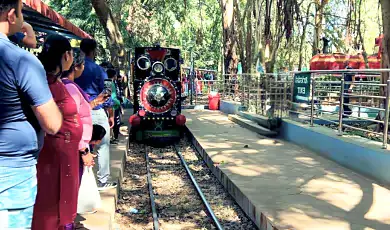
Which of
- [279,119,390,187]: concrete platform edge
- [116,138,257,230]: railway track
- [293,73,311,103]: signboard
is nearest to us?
[116,138,257,230]: railway track

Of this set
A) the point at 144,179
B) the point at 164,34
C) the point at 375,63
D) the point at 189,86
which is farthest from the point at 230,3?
the point at 144,179

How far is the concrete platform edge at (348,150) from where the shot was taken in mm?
5963

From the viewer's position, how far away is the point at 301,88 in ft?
31.2

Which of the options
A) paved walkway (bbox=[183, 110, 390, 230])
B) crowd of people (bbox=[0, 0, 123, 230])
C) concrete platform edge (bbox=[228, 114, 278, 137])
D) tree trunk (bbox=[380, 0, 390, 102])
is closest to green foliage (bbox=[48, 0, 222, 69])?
concrete platform edge (bbox=[228, 114, 278, 137])

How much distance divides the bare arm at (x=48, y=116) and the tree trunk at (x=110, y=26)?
1231cm

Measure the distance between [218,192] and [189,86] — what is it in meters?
13.2

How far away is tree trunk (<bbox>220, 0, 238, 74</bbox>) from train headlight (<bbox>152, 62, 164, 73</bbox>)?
8.03m

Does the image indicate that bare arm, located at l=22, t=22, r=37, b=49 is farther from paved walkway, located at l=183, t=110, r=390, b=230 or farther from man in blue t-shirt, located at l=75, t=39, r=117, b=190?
paved walkway, located at l=183, t=110, r=390, b=230

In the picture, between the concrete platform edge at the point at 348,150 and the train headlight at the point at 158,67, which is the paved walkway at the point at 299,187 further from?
the train headlight at the point at 158,67

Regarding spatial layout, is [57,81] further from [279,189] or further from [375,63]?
[375,63]

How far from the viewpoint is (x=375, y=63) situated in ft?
56.3

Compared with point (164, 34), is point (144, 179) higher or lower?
lower

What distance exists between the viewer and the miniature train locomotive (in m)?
10.2

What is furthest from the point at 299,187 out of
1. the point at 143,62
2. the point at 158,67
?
the point at 143,62
